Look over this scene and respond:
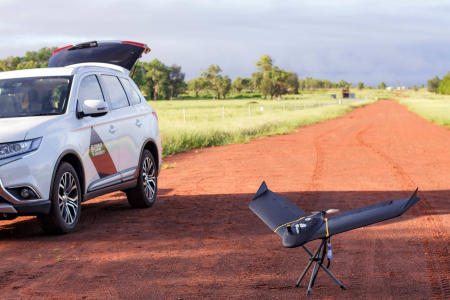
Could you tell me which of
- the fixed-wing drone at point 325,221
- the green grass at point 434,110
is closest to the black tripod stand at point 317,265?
the fixed-wing drone at point 325,221

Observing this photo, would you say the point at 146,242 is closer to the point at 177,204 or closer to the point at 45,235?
the point at 45,235

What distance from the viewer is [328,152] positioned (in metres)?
15.2

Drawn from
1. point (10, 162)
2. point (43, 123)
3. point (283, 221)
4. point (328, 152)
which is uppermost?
point (43, 123)

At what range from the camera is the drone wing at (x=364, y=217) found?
3.33 meters

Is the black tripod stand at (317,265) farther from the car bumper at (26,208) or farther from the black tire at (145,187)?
the black tire at (145,187)

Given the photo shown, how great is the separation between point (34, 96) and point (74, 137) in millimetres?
877

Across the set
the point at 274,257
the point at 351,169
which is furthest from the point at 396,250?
the point at 351,169

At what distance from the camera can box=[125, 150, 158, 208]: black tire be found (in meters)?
7.60

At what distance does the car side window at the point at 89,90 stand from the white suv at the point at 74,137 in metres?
0.02

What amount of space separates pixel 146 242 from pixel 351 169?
699cm

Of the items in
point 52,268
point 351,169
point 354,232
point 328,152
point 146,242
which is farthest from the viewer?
point 328,152

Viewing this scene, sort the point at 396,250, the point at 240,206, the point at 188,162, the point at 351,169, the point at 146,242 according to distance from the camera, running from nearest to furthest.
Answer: the point at 396,250 < the point at 146,242 < the point at 240,206 < the point at 351,169 < the point at 188,162

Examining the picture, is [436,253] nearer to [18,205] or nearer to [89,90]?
[18,205]

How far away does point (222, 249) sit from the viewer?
5.37 meters
